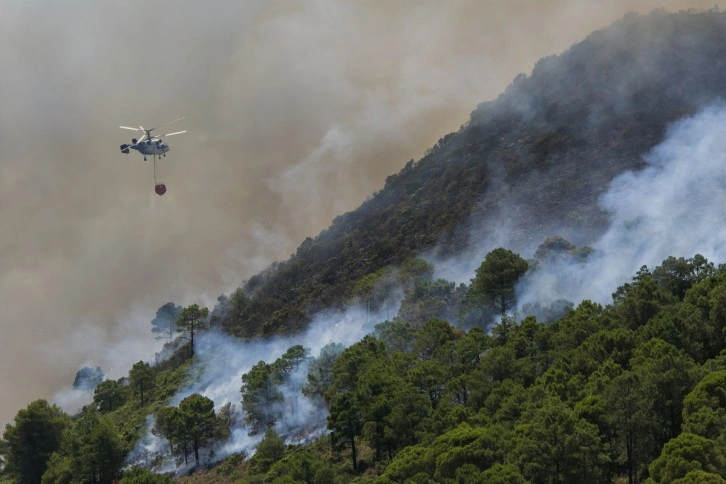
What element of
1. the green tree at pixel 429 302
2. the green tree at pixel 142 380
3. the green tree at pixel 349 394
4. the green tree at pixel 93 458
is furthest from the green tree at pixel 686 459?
the green tree at pixel 142 380

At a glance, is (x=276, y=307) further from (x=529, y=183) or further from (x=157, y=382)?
(x=529, y=183)

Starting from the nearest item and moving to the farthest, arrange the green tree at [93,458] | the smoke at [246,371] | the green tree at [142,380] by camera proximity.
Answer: the green tree at [93,458] → the smoke at [246,371] → the green tree at [142,380]

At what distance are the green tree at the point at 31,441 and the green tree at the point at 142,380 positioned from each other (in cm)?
1710

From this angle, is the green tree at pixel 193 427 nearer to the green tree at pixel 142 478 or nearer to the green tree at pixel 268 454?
the green tree at pixel 268 454

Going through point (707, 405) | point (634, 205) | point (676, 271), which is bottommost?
point (707, 405)

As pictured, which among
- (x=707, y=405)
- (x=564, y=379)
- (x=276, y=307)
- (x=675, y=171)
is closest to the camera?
(x=707, y=405)

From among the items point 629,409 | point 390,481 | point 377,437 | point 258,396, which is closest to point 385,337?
point 258,396

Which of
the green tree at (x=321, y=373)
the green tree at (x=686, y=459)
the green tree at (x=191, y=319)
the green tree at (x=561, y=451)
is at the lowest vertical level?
the green tree at (x=686, y=459)

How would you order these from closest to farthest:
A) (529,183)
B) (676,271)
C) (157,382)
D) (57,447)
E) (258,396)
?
1. (676,271)
2. (258,396)
3. (57,447)
4. (157,382)
5. (529,183)

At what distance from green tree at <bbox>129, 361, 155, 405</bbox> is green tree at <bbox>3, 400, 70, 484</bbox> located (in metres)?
17.1

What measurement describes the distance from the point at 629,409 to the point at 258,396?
6211cm

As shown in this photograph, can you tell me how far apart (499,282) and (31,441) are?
7497cm

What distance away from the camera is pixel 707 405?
65562mm

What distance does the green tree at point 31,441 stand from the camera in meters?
131
